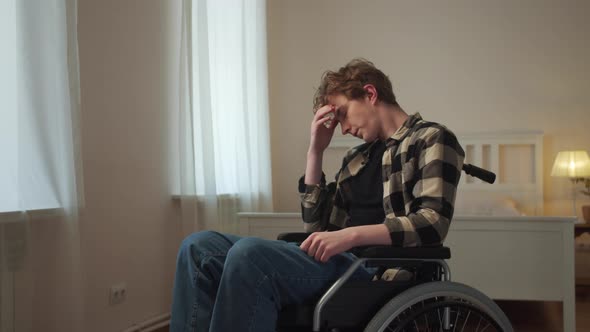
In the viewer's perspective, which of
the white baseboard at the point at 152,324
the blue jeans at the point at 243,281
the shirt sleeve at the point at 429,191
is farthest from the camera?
the white baseboard at the point at 152,324

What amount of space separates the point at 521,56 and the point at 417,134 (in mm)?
3289

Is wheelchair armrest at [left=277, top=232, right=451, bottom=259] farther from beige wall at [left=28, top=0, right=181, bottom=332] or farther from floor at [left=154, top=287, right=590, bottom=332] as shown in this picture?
floor at [left=154, top=287, right=590, bottom=332]

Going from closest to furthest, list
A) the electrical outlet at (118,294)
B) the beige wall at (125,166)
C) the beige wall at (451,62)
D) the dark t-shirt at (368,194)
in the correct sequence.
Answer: the dark t-shirt at (368,194) < the beige wall at (125,166) < the electrical outlet at (118,294) < the beige wall at (451,62)

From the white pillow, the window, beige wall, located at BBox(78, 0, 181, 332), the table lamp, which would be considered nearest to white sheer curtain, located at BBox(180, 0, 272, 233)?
beige wall, located at BBox(78, 0, 181, 332)

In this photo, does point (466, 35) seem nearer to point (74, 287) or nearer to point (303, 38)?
point (303, 38)

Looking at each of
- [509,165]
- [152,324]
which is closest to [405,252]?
[152,324]

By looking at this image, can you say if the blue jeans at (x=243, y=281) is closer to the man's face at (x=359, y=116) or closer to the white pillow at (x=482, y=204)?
the man's face at (x=359, y=116)

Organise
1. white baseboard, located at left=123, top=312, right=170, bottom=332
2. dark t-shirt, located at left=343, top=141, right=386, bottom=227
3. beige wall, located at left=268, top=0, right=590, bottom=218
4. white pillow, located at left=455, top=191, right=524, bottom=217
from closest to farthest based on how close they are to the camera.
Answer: dark t-shirt, located at left=343, top=141, right=386, bottom=227 → white baseboard, located at left=123, top=312, right=170, bottom=332 → white pillow, located at left=455, top=191, right=524, bottom=217 → beige wall, located at left=268, top=0, right=590, bottom=218

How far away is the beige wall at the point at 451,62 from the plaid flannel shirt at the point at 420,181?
9.27 feet

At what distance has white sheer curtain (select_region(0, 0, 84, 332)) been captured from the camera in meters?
1.79

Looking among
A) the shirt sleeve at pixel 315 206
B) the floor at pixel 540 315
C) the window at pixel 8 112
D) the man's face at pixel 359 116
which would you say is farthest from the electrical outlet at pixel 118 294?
the man's face at pixel 359 116

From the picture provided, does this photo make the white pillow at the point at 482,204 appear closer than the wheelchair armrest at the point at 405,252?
No

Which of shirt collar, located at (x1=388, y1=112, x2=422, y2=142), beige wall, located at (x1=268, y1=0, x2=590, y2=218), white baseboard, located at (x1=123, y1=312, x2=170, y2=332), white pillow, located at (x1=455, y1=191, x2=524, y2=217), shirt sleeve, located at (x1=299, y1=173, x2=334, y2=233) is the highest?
beige wall, located at (x1=268, y1=0, x2=590, y2=218)

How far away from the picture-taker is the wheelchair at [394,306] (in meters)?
1.17
